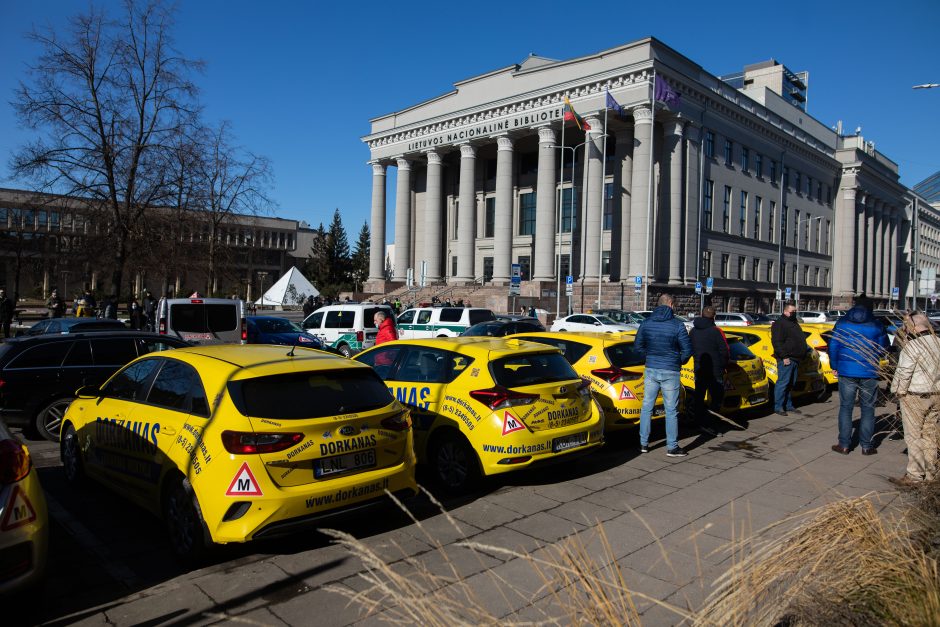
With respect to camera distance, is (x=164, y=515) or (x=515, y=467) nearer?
Result: (x=164, y=515)

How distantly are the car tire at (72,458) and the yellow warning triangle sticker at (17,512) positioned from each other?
291 cm

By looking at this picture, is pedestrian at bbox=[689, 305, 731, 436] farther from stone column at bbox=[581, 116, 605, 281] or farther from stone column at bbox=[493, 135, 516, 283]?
stone column at bbox=[493, 135, 516, 283]

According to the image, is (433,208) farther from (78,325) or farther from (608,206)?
(78,325)

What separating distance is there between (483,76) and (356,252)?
5587 centimetres

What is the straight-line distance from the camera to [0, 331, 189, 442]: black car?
28.9ft

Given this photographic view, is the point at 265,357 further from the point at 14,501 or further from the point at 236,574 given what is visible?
the point at 14,501

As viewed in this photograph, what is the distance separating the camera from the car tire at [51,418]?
29.4 feet

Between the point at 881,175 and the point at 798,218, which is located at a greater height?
the point at 881,175

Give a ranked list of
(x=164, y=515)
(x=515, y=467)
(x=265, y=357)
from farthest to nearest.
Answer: (x=515, y=467)
(x=265, y=357)
(x=164, y=515)

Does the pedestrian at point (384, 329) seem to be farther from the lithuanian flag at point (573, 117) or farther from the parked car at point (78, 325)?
the lithuanian flag at point (573, 117)

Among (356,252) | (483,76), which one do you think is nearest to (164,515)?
(483,76)

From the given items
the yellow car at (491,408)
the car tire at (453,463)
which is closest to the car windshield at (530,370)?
the yellow car at (491,408)

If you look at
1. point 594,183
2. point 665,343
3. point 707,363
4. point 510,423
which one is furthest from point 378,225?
point 510,423

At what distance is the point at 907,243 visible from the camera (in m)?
91.9
